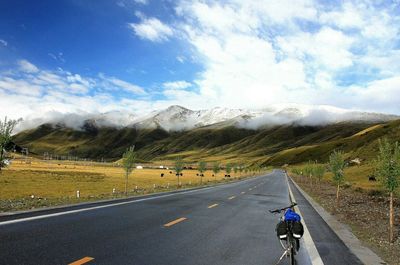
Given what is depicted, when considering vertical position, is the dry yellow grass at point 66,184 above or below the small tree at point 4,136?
below

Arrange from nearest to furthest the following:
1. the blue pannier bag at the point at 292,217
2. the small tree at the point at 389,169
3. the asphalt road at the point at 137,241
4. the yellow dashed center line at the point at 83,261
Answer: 1. the yellow dashed center line at the point at 83,261
2. the asphalt road at the point at 137,241
3. the blue pannier bag at the point at 292,217
4. the small tree at the point at 389,169

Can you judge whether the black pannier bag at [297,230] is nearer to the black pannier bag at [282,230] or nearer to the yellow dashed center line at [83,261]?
the black pannier bag at [282,230]

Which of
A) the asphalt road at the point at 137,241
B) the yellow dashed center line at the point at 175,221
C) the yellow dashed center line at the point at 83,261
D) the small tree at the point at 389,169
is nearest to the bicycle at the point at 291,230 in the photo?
the asphalt road at the point at 137,241

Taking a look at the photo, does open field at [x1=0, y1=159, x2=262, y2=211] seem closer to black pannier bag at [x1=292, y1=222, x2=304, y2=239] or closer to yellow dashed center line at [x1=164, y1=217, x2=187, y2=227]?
yellow dashed center line at [x1=164, y1=217, x2=187, y2=227]

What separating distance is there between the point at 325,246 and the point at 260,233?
243 cm

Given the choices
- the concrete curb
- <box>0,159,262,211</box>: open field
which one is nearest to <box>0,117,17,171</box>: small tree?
<box>0,159,262,211</box>: open field

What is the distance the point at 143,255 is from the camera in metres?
8.69

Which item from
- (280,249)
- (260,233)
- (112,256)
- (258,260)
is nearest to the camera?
(112,256)

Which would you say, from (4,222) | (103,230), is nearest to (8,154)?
(4,222)

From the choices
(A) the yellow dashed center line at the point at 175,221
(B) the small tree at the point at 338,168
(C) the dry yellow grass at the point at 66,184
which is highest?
(B) the small tree at the point at 338,168

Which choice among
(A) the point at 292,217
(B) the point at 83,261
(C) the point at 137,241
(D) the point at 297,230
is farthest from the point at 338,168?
(B) the point at 83,261

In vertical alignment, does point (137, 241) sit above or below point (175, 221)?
above

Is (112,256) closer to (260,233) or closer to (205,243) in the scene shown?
(205,243)

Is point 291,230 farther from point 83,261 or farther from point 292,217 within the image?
point 83,261
